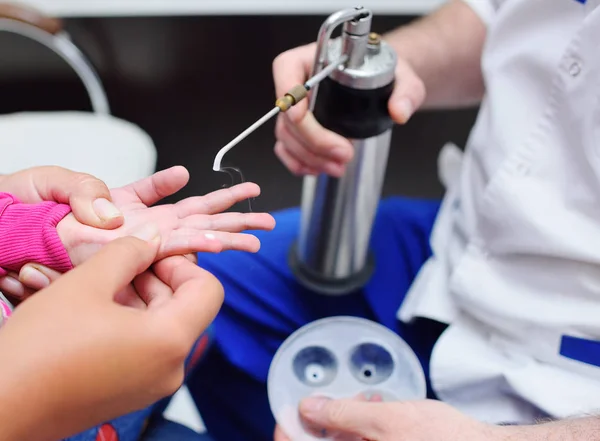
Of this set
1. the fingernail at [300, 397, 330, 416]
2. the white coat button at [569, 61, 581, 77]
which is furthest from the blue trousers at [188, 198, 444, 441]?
the white coat button at [569, 61, 581, 77]

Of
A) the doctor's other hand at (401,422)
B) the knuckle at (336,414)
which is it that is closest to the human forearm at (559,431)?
the doctor's other hand at (401,422)

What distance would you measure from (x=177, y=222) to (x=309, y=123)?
0.50 ft

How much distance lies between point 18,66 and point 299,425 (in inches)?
37.6

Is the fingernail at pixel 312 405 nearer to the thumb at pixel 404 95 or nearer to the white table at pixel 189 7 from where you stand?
the thumb at pixel 404 95

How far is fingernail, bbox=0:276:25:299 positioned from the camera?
1.17 feet

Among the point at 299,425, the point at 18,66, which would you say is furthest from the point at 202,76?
the point at 299,425

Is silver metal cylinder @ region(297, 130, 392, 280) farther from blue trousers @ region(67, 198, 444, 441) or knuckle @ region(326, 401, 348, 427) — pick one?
knuckle @ region(326, 401, 348, 427)

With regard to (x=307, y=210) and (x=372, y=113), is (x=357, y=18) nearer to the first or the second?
(x=372, y=113)

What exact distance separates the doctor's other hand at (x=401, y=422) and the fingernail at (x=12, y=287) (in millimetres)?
233

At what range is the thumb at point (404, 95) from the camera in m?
0.45

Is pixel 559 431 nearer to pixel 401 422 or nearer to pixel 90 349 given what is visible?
pixel 401 422

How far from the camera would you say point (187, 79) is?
874 millimetres

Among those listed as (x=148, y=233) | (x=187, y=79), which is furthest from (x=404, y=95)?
(x=187, y=79)

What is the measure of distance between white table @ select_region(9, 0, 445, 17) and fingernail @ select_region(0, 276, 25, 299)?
80cm
